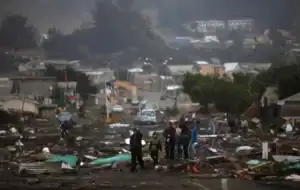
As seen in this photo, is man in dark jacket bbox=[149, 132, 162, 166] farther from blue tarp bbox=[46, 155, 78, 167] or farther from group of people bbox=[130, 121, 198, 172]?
blue tarp bbox=[46, 155, 78, 167]

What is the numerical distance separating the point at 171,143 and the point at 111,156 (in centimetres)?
89

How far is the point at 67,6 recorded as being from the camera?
7.70 m

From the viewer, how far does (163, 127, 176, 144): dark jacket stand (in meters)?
7.47

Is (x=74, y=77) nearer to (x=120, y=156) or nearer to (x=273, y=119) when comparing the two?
(x=120, y=156)

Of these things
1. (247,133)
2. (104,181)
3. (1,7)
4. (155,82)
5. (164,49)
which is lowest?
(104,181)

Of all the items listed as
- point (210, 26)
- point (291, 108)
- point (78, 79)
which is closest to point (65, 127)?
point (78, 79)

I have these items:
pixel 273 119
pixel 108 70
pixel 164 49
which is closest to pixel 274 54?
pixel 273 119

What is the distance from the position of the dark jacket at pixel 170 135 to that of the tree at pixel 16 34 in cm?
237

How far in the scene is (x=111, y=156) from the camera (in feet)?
24.4

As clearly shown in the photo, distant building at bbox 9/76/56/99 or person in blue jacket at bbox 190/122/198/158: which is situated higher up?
distant building at bbox 9/76/56/99

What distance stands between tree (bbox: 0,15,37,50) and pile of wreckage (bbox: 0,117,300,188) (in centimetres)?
120

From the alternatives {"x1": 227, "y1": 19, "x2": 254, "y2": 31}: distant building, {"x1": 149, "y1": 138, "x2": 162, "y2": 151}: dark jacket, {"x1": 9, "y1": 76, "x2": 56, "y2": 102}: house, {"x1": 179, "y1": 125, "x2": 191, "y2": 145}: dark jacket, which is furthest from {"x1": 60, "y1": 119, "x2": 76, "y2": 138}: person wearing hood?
{"x1": 227, "y1": 19, "x2": 254, "y2": 31}: distant building

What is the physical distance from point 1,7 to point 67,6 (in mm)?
990

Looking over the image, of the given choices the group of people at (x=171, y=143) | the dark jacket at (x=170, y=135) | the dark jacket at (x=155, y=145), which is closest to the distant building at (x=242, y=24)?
the group of people at (x=171, y=143)
